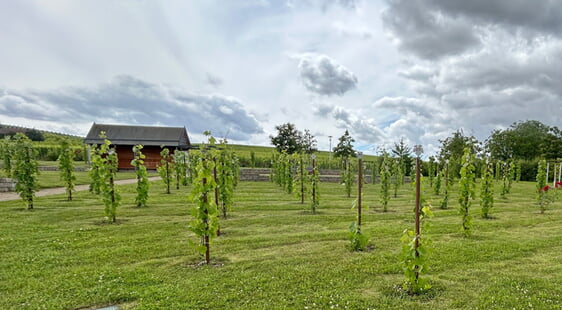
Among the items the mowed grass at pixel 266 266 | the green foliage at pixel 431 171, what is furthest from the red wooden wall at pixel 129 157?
the green foliage at pixel 431 171

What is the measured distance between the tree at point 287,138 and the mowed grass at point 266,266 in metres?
34.6

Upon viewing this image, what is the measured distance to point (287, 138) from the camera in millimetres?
43062

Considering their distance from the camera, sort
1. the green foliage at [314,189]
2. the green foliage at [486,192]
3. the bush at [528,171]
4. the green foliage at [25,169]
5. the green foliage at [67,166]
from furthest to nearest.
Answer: the bush at [528,171], the green foliage at [67,166], the green foliage at [314,189], the green foliage at [25,169], the green foliage at [486,192]

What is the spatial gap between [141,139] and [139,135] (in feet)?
3.56

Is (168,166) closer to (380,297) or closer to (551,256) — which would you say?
(380,297)

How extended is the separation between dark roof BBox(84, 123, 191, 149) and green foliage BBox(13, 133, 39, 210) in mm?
19260

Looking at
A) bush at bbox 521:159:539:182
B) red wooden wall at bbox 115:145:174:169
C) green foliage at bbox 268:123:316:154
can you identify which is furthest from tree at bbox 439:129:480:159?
red wooden wall at bbox 115:145:174:169

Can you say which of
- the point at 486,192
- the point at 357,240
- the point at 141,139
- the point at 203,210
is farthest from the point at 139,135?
the point at 486,192

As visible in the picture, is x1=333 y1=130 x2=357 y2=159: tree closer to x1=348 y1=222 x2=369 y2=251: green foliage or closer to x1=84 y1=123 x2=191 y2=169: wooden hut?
x1=84 y1=123 x2=191 y2=169: wooden hut

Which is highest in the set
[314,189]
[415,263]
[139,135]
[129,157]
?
[139,135]

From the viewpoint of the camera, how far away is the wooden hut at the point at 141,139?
27797 mm

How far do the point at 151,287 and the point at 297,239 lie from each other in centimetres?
299

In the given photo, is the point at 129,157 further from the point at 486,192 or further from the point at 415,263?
the point at 415,263

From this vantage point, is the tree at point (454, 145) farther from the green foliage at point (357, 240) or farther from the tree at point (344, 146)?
the green foliage at point (357, 240)
